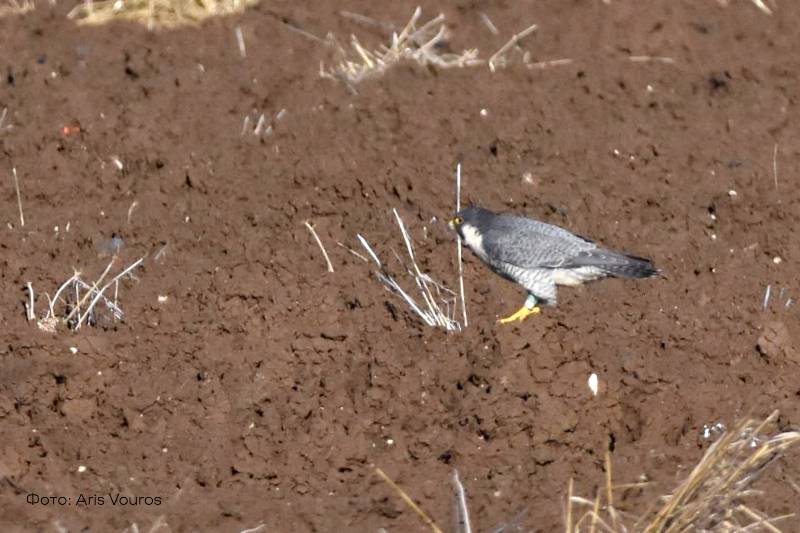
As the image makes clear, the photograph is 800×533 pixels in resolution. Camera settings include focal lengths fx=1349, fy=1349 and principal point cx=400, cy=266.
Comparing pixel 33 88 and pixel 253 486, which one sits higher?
pixel 33 88

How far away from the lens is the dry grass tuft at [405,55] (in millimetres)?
7367

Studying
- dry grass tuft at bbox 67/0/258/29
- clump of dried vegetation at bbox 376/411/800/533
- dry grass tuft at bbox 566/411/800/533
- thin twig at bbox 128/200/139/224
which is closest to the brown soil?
thin twig at bbox 128/200/139/224

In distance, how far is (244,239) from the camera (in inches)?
247

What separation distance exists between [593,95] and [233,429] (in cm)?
299

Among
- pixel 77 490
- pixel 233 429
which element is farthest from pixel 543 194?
pixel 77 490

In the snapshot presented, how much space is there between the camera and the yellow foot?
6047 millimetres

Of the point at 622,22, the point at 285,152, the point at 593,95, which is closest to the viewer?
the point at 285,152

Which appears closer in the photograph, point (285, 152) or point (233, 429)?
point (233, 429)

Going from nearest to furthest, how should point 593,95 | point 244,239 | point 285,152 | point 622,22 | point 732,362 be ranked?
point 732,362 < point 244,239 < point 285,152 < point 593,95 < point 622,22

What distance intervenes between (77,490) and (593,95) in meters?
3.60

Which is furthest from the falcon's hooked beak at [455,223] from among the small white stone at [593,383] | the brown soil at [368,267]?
the small white stone at [593,383]

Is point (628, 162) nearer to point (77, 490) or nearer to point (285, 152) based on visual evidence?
point (285, 152)

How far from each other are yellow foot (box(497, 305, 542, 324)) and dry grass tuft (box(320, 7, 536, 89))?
182cm

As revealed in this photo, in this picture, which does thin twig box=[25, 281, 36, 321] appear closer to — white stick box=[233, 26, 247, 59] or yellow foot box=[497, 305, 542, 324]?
yellow foot box=[497, 305, 542, 324]
